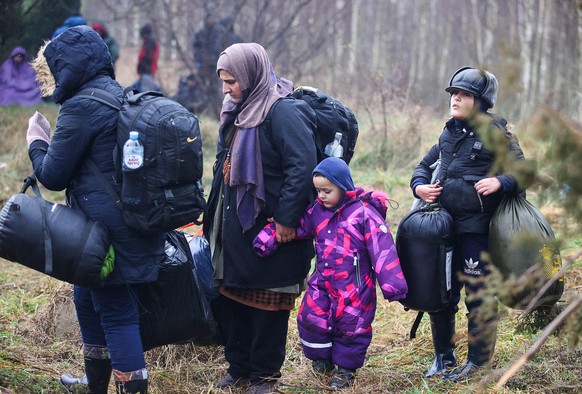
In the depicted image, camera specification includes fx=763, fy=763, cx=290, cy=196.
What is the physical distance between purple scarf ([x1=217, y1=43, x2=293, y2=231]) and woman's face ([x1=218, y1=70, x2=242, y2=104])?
24 millimetres

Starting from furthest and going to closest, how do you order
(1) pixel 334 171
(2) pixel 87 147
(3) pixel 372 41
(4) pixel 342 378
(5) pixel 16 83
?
(3) pixel 372 41, (5) pixel 16 83, (4) pixel 342 378, (1) pixel 334 171, (2) pixel 87 147

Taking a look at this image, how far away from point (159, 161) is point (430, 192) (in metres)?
1.61

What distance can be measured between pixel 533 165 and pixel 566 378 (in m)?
2.15

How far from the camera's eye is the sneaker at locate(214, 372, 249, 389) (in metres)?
4.41

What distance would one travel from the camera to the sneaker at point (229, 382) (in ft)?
14.5

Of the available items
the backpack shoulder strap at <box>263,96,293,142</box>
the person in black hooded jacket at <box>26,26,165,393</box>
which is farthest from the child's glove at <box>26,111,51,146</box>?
the backpack shoulder strap at <box>263,96,293,142</box>

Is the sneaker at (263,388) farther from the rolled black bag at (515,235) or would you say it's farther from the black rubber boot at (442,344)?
the rolled black bag at (515,235)

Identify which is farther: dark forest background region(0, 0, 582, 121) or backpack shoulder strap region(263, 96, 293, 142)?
dark forest background region(0, 0, 582, 121)

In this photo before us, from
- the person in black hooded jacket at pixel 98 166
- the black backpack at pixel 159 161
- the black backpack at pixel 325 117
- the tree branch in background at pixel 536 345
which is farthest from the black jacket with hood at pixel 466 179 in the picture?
the tree branch in background at pixel 536 345

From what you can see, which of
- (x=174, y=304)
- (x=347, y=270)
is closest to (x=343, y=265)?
(x=347, y=270)

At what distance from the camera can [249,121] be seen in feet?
13.2

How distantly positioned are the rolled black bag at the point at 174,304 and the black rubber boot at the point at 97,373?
0.23m

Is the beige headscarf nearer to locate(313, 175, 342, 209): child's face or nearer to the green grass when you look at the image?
locate(313, 175, 342, 209): child's face

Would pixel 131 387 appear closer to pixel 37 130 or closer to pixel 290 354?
pixel 37 130
